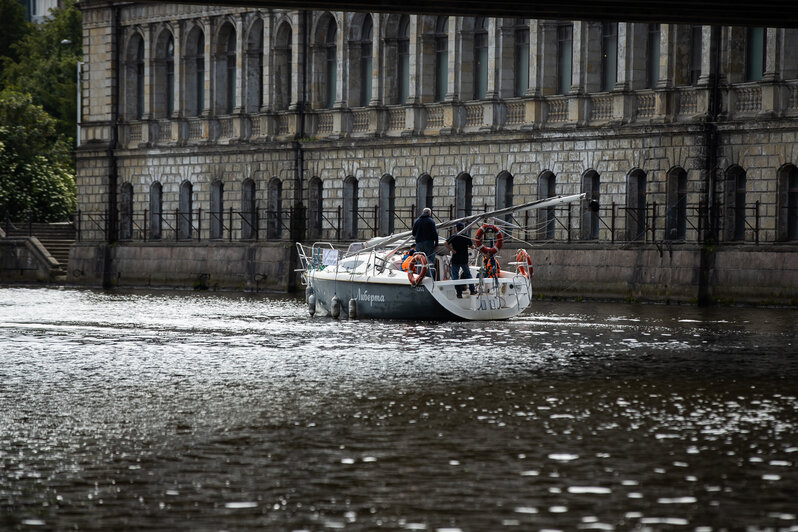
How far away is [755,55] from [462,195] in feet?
42.8

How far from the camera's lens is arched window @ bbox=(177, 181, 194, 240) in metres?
72.2

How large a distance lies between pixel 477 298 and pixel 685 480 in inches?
958

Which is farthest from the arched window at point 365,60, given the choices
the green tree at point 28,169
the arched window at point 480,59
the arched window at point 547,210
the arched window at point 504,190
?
the green tree at point 28,169

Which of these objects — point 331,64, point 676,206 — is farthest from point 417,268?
point 331,64

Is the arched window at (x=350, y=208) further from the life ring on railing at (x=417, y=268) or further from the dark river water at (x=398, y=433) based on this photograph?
the dark river water at (x=398, y=433)

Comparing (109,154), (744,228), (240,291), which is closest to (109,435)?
(744,228)

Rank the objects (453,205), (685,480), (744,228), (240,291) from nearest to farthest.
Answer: (685,480)
(744,228)
(453,205)
(240,291)

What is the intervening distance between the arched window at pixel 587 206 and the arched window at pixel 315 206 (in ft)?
44.3

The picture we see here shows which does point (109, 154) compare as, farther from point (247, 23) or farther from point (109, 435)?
point (109, 435)

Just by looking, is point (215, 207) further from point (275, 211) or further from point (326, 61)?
point (326, 61)

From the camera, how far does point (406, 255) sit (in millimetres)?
40469

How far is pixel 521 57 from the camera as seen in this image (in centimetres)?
5916

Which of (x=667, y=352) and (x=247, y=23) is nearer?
(x=667, y=352)

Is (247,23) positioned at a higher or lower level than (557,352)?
higher
